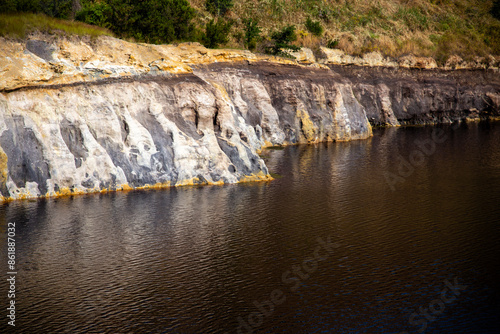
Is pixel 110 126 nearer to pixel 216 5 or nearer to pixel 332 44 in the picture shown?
pixel 216 5

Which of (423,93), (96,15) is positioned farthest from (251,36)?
(423,93)

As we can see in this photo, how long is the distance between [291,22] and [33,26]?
54.4 meters

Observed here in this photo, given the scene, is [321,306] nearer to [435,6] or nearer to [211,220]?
[211,220]

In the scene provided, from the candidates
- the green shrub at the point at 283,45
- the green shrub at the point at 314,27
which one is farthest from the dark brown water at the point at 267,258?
the green shrub at the point at 314,27

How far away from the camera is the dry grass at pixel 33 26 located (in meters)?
36.1

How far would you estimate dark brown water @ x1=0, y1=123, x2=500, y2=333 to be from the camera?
18297 millimetres

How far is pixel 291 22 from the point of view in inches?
3327

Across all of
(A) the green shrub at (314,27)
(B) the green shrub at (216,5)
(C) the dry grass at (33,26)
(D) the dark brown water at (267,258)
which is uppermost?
(B) the green shrub at (216,5)

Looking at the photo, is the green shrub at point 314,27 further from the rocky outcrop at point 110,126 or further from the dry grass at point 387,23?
the rocky outcrop at point 110,126

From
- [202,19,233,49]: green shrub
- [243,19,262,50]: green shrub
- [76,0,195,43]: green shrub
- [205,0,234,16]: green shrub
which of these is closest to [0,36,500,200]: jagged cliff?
[76,0,195,43]: green shrub

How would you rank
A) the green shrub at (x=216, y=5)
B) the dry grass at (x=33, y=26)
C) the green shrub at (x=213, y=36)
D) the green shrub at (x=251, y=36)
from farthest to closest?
A: the green shrub at (x=216, y=5)
the green shrub at (x=251, y=36)
the green shrub at (x=213, y=36)
the dry grass at (x=33, y=26)

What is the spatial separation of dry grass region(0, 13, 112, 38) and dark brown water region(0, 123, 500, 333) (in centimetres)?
1262

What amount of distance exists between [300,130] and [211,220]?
35.4 meters

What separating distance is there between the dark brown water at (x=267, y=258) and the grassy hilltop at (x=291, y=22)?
17895 millimetres
